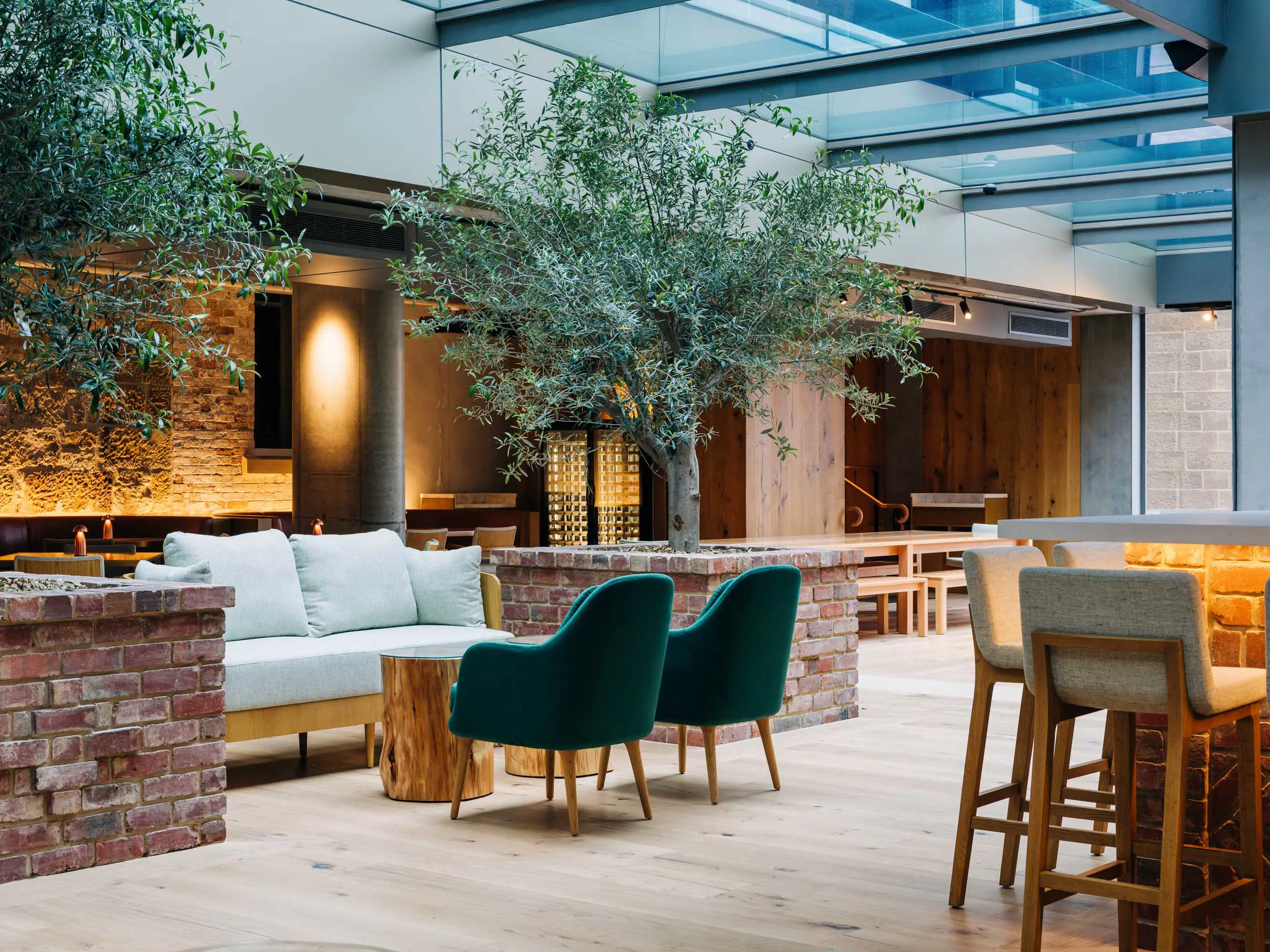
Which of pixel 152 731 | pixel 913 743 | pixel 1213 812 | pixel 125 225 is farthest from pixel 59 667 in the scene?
pixel 913 743

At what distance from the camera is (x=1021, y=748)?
361 cm

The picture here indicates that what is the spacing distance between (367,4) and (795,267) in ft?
8.03

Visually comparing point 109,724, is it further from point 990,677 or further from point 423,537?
point 423,537

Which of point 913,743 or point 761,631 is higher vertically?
point 761,631

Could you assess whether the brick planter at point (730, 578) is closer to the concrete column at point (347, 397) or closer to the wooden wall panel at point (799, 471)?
the concrete column at point (347, 397)

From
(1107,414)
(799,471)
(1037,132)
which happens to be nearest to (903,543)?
(799,471)

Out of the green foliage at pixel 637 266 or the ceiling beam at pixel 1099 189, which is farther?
the ceiling beam at pixel 1099 189

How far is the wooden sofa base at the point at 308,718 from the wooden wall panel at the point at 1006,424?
33.6ft

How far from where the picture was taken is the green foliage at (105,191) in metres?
3.97

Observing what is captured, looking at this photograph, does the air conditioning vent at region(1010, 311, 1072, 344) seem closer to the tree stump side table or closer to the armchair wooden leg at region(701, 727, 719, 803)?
the armchair wooden leg at region(701, 727, 719, 803)

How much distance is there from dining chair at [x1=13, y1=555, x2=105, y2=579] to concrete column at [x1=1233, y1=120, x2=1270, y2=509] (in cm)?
482

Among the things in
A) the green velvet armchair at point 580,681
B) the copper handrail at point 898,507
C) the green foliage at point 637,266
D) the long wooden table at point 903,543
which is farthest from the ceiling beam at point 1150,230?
the green velvet armchair at point 580,681

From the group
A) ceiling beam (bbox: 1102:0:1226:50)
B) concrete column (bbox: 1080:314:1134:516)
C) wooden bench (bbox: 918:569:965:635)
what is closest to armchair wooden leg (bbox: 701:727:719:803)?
ceiling beam (bbox: 1102:0:1226:50)

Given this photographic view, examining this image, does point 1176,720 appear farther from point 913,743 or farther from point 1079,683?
point 913,743
